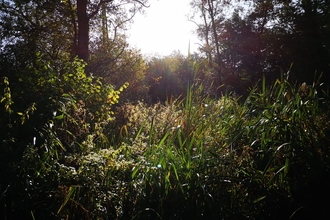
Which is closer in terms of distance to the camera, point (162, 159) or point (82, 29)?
point (162, 159)

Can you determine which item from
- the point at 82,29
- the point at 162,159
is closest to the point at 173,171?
the point at 162,159

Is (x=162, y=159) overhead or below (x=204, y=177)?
overhead

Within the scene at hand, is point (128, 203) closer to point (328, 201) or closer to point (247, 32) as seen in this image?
point (328, 201)

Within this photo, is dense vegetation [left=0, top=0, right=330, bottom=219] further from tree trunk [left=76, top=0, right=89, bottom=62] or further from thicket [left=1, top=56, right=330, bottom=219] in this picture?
tree trunk [left=76, top=0, right=89, bottom=62]

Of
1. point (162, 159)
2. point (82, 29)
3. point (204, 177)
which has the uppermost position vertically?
point (82, 29)

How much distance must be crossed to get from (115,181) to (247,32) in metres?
24.6

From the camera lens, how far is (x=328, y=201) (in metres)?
2.66

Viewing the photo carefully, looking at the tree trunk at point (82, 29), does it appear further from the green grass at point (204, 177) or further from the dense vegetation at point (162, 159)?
the green grass at point (204, 177)

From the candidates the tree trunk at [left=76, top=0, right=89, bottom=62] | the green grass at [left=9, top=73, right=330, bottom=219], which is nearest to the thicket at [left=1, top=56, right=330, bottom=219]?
the green grass at [left=9, top=73, right=330, bottom=219]

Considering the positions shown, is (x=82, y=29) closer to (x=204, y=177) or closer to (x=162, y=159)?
(x=162, y=159)

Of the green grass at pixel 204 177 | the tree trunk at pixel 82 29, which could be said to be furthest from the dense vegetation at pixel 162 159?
the tree trunk at pixel 82 29

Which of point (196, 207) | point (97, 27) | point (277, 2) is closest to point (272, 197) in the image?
point (196, 207)

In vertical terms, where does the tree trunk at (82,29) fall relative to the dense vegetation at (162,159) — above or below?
above

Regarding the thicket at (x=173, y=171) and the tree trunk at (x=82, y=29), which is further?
the tree trunk at (x=82, y=29)
